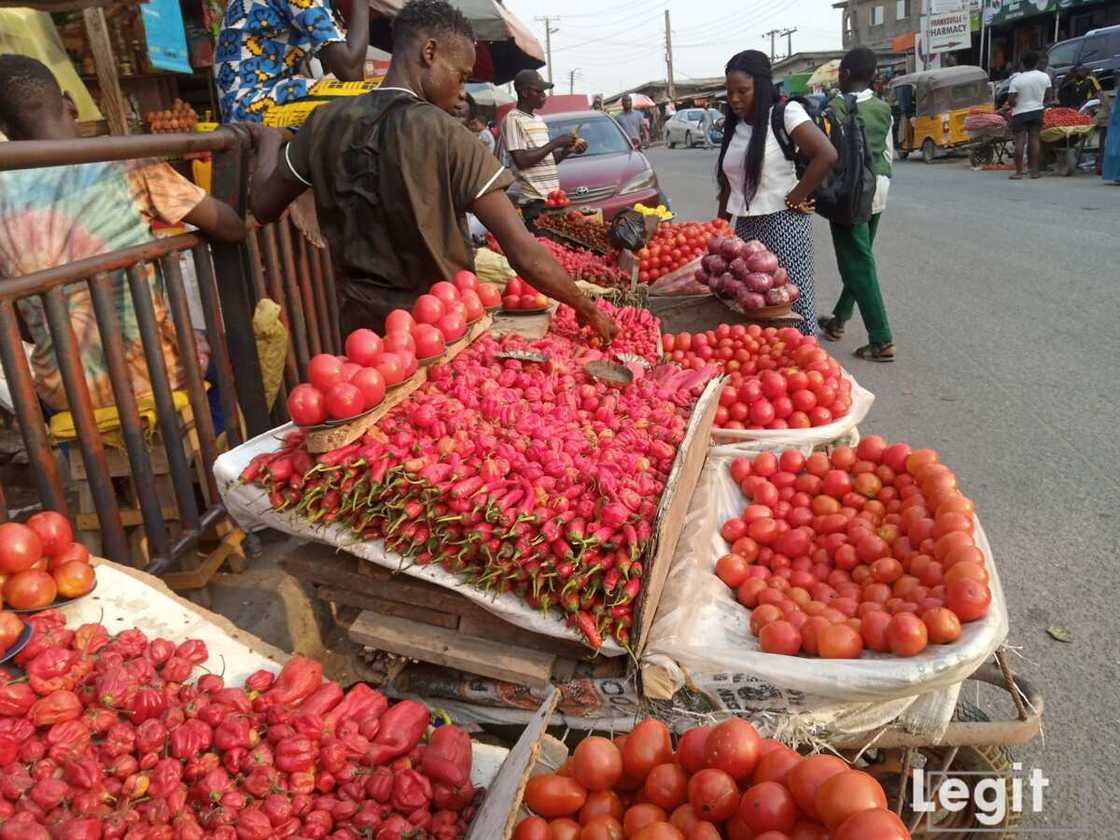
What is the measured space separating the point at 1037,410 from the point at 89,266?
5.41 meters

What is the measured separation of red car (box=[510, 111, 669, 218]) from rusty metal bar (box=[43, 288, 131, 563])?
7.97m

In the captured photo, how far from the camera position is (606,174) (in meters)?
10.5

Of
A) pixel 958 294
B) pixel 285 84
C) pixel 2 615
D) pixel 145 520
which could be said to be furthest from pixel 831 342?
pixel 2 615

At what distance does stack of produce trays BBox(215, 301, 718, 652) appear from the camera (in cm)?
219

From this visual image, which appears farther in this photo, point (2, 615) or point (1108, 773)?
point (1108, 773)

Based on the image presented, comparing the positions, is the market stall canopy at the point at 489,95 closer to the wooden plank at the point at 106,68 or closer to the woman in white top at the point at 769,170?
the wooden plank at the point at 106,68

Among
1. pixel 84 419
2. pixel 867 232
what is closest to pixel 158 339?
pixel 84 419

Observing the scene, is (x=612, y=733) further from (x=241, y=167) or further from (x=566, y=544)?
(x=241, y=167)

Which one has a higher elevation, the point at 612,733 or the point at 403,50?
the point at 403,50

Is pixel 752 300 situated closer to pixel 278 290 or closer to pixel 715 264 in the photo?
pixel 715 264

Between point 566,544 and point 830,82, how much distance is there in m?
33.6

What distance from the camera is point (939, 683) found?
212 cm

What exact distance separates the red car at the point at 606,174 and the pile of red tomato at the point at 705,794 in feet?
28.5

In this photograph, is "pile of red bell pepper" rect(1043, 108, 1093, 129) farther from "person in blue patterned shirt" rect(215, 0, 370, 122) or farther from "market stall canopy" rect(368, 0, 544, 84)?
"person in blue patterned shirt" rect(215, 0, 370, 122)
